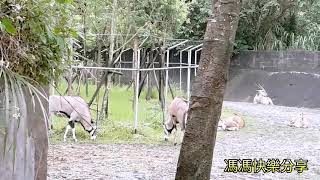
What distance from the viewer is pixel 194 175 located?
2574 mm

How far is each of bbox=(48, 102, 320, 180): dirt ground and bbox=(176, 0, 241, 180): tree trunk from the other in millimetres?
2993

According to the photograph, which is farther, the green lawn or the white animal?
the white animal

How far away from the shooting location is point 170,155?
7.27 meters

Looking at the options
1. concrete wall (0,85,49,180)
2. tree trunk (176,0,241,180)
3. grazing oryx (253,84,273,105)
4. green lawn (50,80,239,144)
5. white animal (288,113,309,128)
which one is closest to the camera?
concrete wall (0,85,49,180)

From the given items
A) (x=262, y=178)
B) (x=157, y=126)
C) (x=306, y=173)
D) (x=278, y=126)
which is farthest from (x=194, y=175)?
(x=278, y=126)

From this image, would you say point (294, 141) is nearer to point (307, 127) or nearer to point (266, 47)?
point (307, 127)

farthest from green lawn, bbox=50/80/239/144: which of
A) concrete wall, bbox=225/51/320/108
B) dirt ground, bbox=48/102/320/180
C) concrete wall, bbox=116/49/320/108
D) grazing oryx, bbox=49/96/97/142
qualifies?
concrete wall, bbox=225/51/320/108

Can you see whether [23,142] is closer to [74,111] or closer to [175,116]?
[74,111]

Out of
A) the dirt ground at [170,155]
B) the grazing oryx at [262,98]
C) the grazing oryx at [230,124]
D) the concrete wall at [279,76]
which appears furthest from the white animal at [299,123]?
the concrete wall at [279,76]

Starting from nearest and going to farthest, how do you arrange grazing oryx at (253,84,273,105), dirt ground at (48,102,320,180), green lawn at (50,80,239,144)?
1. dirt ground at (48,102,320,180)
2. green lawn at (50,80,239,144)
3. grazing oryx at (253,84,273,105)

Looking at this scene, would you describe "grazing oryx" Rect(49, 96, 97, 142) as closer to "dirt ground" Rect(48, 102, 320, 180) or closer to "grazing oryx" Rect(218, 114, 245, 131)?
"dirt ground" Rect(48, 102, 320, 180)

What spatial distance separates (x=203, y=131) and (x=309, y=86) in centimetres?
1529

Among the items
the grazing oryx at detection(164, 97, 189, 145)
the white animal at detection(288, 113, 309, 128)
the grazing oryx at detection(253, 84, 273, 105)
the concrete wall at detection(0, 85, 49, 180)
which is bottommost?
the white animal at detection(288, 113, 309, 128)

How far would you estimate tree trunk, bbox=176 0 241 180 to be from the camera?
8.25 feet
